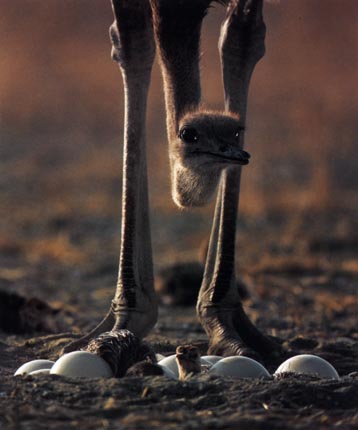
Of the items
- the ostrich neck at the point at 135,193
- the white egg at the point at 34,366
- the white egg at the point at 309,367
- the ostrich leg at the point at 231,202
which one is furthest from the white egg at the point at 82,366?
the ostrich leg at the point at 231,202

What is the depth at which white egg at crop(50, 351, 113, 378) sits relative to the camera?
5137 mm

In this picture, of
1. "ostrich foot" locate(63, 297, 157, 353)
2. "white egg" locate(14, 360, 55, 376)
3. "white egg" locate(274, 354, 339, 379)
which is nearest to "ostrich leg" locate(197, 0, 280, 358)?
"ostrich foot" locate(63, 297, 157, 353)

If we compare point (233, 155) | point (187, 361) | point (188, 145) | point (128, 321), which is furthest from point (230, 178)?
point (187, 361)

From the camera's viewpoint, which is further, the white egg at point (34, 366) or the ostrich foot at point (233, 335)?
the ostrich foot at point (233, 335)

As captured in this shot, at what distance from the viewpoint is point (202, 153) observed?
5.96m

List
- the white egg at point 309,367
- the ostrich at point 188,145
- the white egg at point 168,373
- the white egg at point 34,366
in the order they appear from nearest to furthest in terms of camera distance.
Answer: the white egg at point 168,373 < the white egg at point 34,366 < the white egg at point 309,367 < the ostrich at point 188,145

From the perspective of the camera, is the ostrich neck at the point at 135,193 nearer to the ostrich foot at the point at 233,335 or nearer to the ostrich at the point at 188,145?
the ostrich at the point at 188,145

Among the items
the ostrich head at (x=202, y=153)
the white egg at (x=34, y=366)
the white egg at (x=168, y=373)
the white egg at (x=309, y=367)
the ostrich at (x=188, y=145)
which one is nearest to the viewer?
the white egg at (x=168, y=373)

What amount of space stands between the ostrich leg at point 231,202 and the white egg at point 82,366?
4.63 ft

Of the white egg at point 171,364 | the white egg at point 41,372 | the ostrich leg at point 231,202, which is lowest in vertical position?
the white egg at point 41,372

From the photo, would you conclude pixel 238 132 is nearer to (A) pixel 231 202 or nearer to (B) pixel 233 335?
(A) pixel 231 202

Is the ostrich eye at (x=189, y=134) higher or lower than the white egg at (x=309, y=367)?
higher

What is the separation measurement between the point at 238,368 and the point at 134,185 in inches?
57.5

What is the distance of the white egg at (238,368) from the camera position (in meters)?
5.30
